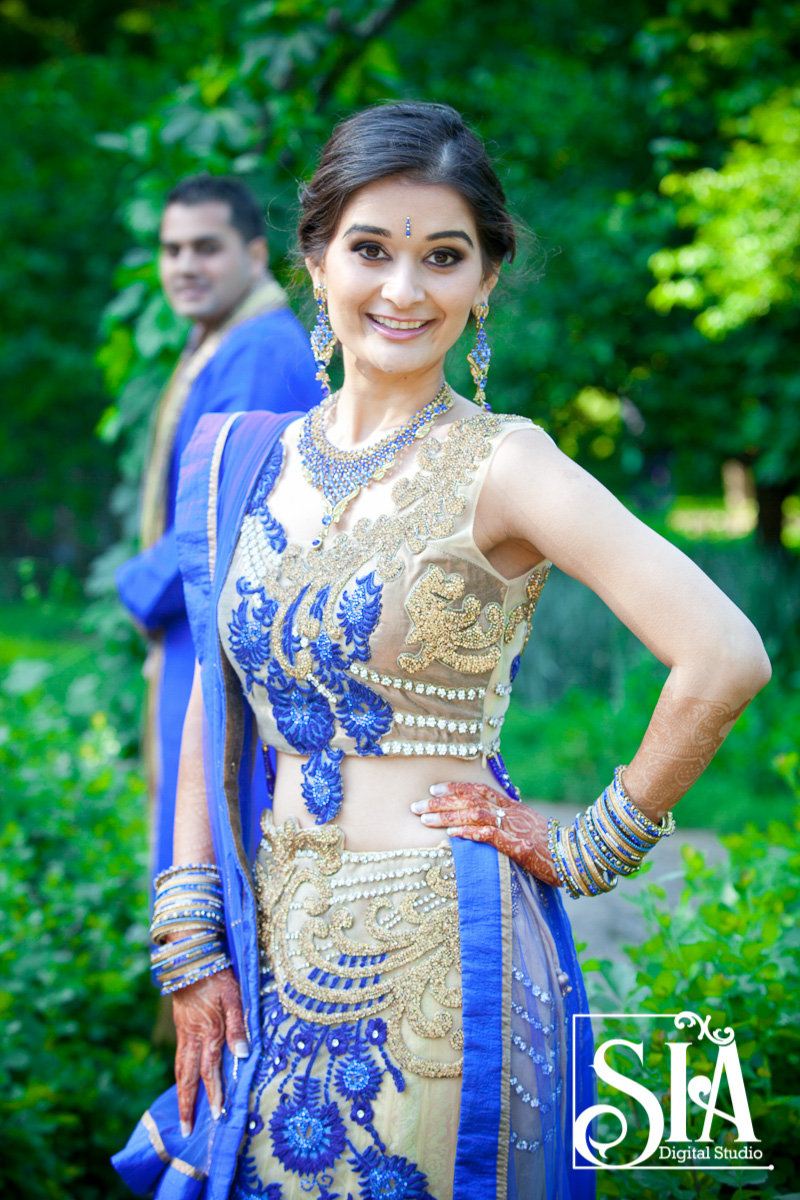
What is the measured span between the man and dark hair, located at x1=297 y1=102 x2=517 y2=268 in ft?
3.68

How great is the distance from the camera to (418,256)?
1.51 meters

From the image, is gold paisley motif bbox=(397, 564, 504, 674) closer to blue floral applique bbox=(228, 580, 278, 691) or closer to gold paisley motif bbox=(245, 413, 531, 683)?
gold paisley motif bbox=(245, 413, 531, 683)

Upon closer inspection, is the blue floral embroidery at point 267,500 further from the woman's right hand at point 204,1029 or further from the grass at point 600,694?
the grass at point 600,694

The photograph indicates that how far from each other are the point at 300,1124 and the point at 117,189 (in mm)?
10900

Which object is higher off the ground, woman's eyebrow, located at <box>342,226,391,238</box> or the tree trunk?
the tree trunk

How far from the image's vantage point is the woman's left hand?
4.85 feet

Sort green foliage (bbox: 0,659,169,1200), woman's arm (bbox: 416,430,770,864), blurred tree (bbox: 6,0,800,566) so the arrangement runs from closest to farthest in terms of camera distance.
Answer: woman's arm (bbox: 416,430,770,864) → green foliage (bbox: 0,659,169,1200) → blurred tree (bbox: 6,0,800,566)

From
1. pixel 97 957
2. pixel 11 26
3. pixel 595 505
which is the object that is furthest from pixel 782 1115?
pixel 11 26

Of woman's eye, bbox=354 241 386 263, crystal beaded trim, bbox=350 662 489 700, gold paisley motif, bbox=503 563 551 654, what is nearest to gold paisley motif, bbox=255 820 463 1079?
crystal beaded trim, bbox=350 662 489 700

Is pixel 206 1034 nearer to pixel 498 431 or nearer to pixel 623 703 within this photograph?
pixel 498 431

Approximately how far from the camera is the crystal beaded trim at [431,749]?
4.92 ft

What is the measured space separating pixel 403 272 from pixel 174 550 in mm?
1434

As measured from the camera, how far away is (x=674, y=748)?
4.57 feet

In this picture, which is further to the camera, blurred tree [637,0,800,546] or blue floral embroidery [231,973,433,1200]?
blurred tree [637,0,800,546]
